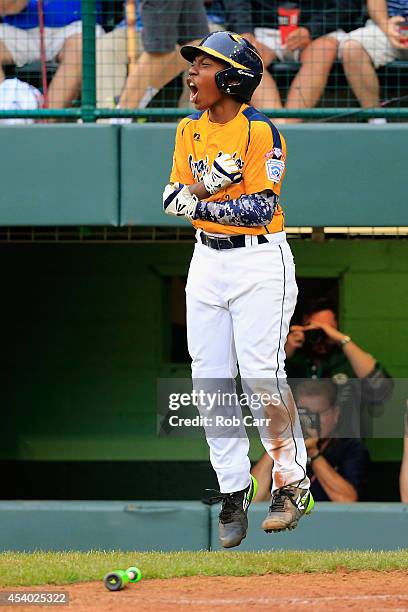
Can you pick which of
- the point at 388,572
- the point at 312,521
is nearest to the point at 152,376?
the point at 312,521

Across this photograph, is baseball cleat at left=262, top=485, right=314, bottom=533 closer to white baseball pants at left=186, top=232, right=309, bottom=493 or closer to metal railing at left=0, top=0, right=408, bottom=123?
white baseball pants at left=186, top=232, right=309, bottom=493

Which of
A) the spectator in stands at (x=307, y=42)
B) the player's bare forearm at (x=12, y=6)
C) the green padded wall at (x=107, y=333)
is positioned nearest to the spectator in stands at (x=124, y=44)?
the spectator in stands at (x=307, y=42)

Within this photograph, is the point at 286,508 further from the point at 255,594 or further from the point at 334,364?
the point at 334,364

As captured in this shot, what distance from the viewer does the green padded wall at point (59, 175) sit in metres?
7.91

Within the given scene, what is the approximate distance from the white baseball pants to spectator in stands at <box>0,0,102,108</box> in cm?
301

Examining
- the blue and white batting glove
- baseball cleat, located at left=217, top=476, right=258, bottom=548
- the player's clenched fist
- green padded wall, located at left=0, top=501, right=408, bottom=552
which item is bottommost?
green padded wall, located at left=0, top=501, right=408, bottom=552

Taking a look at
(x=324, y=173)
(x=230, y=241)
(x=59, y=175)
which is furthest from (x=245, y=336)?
(x=59, y=175)

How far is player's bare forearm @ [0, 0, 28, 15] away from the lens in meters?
8.45

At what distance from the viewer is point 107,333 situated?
35.8ft

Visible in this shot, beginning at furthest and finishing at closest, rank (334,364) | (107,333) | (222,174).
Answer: (107,333) < (334,364) < (222,174)

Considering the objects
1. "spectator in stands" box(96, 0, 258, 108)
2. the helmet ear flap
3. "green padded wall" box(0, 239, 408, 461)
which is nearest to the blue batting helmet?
the helmet ear flap

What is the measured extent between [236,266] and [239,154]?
0.51 metres

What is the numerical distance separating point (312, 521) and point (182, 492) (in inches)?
100

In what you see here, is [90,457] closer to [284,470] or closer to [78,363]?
[78,363]
